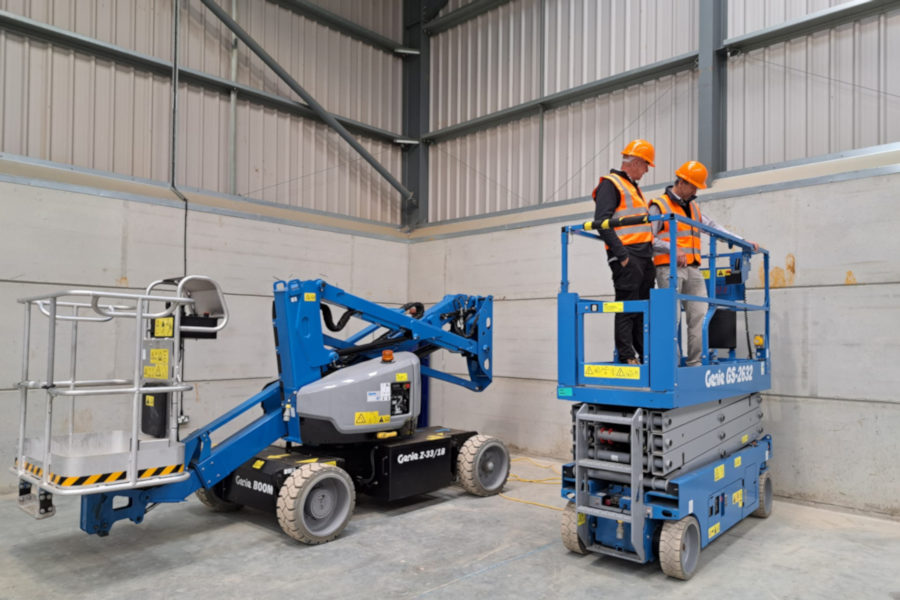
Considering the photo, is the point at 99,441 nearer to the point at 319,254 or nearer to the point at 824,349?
the point at 319,254

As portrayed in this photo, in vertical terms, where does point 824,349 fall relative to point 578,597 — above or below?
above

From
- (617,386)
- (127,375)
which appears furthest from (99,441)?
(617,386)

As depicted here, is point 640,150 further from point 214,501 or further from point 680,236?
point 214,501

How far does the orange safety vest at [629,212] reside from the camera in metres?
4.78

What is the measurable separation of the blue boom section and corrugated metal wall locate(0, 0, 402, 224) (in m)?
3.45

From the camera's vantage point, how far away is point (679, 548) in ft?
13.6

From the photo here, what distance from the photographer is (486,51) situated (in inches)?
388

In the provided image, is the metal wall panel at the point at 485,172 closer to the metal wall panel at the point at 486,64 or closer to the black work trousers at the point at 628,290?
the metal wall panel at the point at 486,64

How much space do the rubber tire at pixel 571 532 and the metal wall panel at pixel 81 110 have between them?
628cm

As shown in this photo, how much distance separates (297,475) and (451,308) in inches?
96.4

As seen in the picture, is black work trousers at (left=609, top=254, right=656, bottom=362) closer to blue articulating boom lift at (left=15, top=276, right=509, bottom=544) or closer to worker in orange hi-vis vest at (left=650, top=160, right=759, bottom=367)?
worker in orange hi-vis vest at (left=650, top=160, right=759, bottom=367)

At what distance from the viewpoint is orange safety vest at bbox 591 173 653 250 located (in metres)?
4.78

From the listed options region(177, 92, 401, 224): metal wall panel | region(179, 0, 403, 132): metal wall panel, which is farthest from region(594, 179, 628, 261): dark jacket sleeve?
region(179, 0, 403, 132): metal wall panel

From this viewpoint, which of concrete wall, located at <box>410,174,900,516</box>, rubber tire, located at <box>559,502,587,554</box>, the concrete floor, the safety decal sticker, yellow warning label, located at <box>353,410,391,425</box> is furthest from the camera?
concrete wall, located at <box>410,174,900,516</box>
